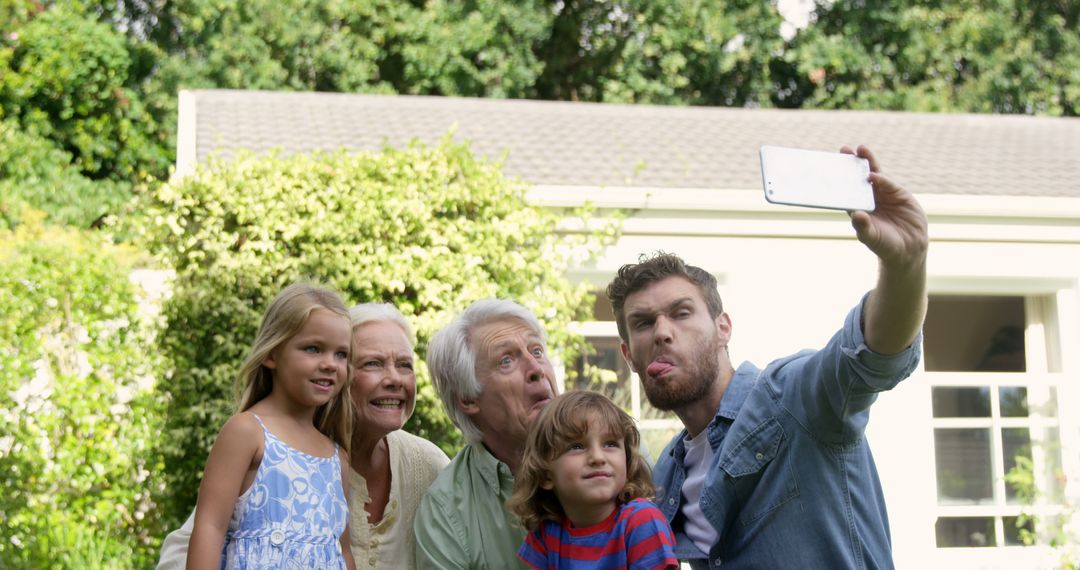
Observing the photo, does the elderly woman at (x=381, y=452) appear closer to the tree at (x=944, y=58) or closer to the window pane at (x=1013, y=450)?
the window pane at (x=1013, y=450)

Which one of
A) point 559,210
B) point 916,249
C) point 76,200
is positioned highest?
point 76,200

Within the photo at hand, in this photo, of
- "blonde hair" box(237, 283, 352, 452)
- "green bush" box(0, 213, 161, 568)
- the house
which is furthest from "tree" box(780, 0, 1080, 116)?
"blonde hair" box(237, 283, 352, 452)

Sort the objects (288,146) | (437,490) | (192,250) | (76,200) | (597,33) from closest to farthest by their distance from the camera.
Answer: (437,490), (192,250), (288,146), (76,200), (597,33)

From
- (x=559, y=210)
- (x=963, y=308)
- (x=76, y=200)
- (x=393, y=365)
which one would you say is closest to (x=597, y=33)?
(x=76, y=200)

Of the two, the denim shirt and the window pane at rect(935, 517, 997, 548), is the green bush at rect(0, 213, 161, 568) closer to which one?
the denim shirt

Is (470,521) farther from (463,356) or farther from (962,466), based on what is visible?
(962,466)

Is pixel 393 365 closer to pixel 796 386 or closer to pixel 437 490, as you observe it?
pixel 437 490

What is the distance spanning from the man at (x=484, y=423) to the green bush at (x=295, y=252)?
3.20 metres

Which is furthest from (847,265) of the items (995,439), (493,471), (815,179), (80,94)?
(80,94)

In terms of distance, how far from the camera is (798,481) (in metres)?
2.70

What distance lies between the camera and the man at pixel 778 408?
2314mm

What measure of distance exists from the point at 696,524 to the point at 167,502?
4838mm

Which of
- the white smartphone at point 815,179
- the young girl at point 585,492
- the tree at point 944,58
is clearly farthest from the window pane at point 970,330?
the tree at point 944,58

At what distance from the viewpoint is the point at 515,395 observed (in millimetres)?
3266
